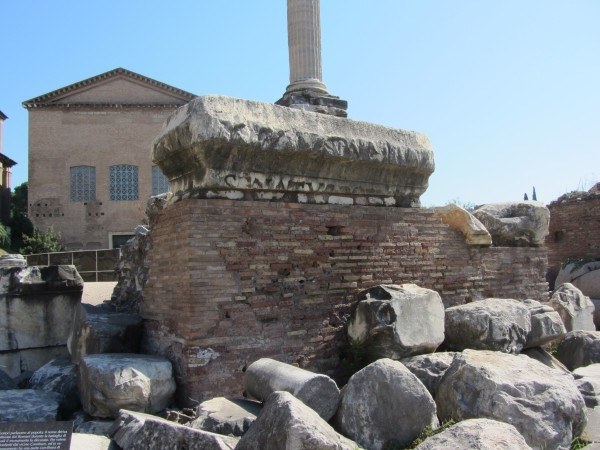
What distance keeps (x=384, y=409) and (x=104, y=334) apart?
2.33 metres

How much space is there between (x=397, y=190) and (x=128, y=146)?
30.6 meters

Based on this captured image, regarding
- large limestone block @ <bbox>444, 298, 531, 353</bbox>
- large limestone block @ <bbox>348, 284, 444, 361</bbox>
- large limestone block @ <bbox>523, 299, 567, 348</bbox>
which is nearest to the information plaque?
large limestone block @ <bbox>348, 284, 444, 361</bbox>

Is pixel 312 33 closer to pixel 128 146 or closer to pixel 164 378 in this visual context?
pixel 164 378

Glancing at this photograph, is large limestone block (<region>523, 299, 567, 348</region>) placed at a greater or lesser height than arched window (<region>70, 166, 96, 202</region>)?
lesser

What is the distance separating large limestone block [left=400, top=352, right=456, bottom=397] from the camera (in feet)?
14.1

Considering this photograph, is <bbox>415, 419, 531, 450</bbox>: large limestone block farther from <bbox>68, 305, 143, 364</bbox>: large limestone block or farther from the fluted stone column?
the fluted stone column

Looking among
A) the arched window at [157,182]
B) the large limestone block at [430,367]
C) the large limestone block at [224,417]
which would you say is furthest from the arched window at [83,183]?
the large limestone block at [224,417]

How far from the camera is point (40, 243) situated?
2906cm

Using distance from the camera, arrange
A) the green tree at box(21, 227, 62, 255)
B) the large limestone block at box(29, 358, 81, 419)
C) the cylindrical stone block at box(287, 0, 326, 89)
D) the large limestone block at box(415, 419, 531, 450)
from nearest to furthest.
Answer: the large limestone block at box(415, 419, 531, 450), the large limestone block at box(29, 358, 81, 419), the cylindrical stone block at box(287, 0, 326, 89), the green tree at box(21, 227, 62, 255)

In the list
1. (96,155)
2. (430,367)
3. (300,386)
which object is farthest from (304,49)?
(96,155)

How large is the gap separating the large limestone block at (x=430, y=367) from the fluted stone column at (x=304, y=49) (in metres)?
6.41

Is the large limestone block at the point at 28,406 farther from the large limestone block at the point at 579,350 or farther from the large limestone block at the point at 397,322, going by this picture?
the large limestone block at the point at 579,350

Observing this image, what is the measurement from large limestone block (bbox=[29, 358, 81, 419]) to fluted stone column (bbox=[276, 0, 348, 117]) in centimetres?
644


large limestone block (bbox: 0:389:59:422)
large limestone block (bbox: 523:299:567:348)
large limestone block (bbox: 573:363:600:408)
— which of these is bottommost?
large limestone block (bbox: 573:363:600:408)
